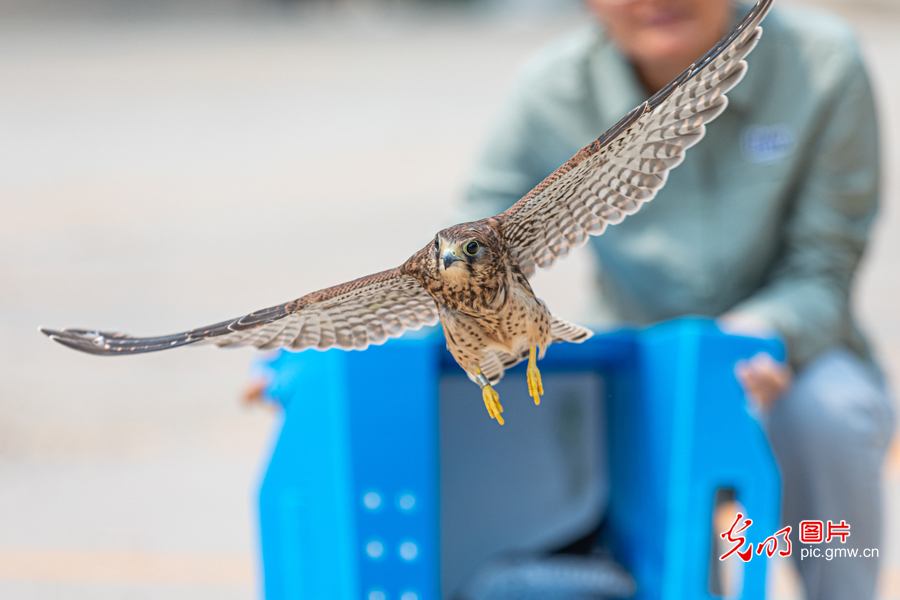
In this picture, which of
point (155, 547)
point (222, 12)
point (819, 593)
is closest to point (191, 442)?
point (155, 547)

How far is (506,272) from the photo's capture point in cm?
60

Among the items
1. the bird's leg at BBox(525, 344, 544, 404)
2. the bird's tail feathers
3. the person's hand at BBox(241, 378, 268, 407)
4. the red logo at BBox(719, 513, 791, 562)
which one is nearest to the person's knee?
the red logo at BBox(719, 513, 791, 562)

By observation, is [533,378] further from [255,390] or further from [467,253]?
[255,390]

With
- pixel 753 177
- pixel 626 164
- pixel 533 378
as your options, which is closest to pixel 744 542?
pixel 753 177

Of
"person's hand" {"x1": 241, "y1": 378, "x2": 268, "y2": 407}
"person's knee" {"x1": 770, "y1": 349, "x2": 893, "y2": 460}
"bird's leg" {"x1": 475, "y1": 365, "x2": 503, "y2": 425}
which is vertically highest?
"person's hand" {"x1": 241, "y1": 378, "x2": 268, "y2": 407}

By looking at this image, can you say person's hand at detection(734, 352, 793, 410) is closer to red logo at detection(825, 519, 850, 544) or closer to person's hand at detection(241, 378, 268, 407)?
red logo at detection(825, 519, 850, 544)

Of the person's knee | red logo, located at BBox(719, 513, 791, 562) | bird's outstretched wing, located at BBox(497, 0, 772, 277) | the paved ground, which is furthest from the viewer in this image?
the paved ground

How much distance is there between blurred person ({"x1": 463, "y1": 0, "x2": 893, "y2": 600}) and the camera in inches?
66.7

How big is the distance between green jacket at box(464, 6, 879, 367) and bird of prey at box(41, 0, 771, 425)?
926mm

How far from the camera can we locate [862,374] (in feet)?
5.89

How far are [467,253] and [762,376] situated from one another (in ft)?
3.83

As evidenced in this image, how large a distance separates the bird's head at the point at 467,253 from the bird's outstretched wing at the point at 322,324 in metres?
0.06

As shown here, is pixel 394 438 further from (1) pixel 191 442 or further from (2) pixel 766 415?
(1) pixel 191 442

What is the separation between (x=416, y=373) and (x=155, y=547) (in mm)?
1920
